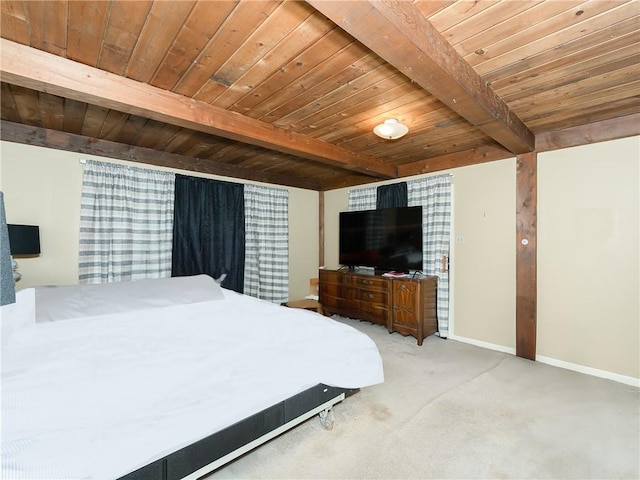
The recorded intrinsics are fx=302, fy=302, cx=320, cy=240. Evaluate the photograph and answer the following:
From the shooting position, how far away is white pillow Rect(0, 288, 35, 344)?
170 centimetres

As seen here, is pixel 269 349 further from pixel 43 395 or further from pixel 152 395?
pixel 43 395

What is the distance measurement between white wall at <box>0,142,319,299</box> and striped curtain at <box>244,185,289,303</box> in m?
1.97

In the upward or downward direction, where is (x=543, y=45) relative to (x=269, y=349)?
upward

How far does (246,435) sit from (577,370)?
3.18 metres

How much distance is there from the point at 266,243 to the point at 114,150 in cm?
226

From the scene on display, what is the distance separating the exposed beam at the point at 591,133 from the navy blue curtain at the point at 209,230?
377 centimetres

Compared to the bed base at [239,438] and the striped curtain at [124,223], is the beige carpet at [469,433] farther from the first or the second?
the striped curtain at [124,223]

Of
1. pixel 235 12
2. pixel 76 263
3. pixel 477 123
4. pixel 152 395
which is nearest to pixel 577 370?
pixel 477 123

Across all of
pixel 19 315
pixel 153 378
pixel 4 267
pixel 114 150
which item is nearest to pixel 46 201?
pixel 114 150

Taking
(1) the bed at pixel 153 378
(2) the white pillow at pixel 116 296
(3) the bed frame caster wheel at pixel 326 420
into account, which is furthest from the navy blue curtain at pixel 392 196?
(3) the bed frame caster wheel at pixel 326 420

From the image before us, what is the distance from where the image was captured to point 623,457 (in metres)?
1.76

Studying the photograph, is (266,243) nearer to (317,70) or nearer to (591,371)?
(317,70)

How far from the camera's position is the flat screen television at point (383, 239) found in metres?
3.96

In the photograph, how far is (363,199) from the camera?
4.83 metres
